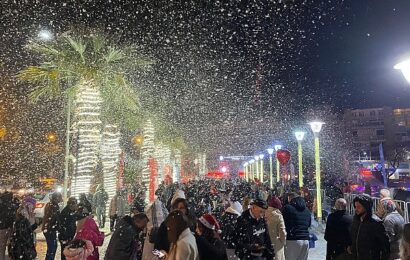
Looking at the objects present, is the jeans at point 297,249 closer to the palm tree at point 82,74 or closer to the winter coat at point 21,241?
the winter coat at point 21,241

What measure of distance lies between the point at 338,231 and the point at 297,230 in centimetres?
85

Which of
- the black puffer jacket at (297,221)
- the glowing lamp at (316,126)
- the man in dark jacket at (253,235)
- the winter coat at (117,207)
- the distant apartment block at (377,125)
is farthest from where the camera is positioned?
the distant apartment block at (377,125)

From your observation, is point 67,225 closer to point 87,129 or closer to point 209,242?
point 209,242

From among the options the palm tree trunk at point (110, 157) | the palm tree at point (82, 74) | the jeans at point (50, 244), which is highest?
the palm tree at point (82, 74)

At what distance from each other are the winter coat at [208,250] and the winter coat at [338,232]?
309cm

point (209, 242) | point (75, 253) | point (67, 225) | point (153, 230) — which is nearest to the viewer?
point (209, 242)

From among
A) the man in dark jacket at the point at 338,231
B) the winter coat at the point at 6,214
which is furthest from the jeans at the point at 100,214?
the man in dark jacket at the point at 338,231

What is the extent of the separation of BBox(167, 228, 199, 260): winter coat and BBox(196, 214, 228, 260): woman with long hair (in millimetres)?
166

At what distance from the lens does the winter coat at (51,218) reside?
9.48 metres

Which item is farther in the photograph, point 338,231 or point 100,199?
point 100,199

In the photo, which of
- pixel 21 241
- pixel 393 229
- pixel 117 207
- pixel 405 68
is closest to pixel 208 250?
pixel 393 229

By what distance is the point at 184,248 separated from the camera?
13.5 ft

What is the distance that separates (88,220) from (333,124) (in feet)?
228

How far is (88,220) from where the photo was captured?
6672 mm
